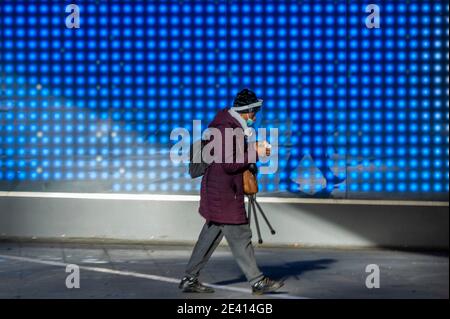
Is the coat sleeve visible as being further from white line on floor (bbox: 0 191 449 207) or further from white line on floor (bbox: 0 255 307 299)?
white line on floor (bbox: 0 191 449 207)

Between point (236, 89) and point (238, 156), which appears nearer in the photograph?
point (238, 156)

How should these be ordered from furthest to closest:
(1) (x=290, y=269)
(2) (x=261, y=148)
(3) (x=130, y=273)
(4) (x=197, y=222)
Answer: (4) (x=197, y=222) → (1) (x=290, y=269) → (3) (x=130, y=273) → (2) (x=261, y=148)

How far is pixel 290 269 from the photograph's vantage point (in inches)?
465

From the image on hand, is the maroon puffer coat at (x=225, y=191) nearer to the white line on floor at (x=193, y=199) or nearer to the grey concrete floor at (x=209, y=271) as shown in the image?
the grey concrete floor at (x=209, y=271)

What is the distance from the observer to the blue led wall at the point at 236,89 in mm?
14117

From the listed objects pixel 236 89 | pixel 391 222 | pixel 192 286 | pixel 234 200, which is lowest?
pixel 192 286

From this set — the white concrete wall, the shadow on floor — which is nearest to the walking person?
the shadow on floor

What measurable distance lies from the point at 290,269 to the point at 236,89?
126 inches

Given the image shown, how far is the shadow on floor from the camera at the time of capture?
436 inches

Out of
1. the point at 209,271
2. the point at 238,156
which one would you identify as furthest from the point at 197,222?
the point at 238,156

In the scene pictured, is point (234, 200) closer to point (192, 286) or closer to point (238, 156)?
point (238, 156)

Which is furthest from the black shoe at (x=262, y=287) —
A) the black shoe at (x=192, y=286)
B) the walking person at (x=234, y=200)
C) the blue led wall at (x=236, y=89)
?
the blue led wall at (x=236, y=89)

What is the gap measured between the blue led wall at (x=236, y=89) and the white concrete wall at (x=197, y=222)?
26 centimetres

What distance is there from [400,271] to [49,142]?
524cm
